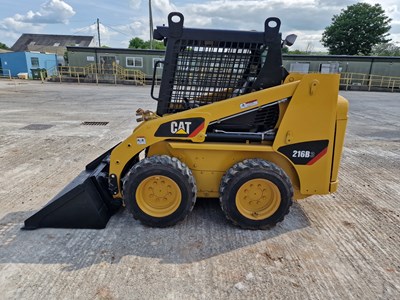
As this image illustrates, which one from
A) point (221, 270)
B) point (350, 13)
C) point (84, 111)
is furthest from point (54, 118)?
point (350, 13)

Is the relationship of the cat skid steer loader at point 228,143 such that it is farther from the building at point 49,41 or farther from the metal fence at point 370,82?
the building at point 49,41

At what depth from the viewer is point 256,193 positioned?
319 centimetres

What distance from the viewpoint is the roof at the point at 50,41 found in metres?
64.1

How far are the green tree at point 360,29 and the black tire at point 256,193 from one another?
4788cm

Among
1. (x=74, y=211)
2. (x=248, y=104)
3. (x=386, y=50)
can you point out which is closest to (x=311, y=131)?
(x=248, y=104)

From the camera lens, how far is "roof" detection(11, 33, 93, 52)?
6412 cm

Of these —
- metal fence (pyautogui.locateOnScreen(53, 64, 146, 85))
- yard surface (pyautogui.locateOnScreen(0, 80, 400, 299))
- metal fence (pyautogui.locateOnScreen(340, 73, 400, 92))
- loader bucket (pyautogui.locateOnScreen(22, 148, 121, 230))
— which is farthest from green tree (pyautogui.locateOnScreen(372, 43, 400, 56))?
loader bucket (pyautogui.locateOnScreen(22, 148, 121, 230))

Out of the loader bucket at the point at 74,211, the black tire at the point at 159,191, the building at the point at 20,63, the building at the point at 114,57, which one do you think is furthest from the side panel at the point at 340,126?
the building at the point at 20,63

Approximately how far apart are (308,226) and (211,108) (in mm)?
1720

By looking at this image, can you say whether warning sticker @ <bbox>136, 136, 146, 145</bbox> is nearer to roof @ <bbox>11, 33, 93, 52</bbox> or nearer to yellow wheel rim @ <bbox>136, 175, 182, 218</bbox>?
yellow wheel rim @ <bbox>136, 175, 182, 218</bbox>

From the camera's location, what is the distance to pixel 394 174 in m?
5.18

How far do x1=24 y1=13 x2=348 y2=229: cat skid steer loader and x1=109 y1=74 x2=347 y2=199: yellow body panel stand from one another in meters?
0.01

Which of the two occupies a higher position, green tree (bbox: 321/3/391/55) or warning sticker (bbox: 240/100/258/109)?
green tree (bbox: 321/3/391/55)

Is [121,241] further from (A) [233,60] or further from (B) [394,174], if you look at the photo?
(B) [394,174]
